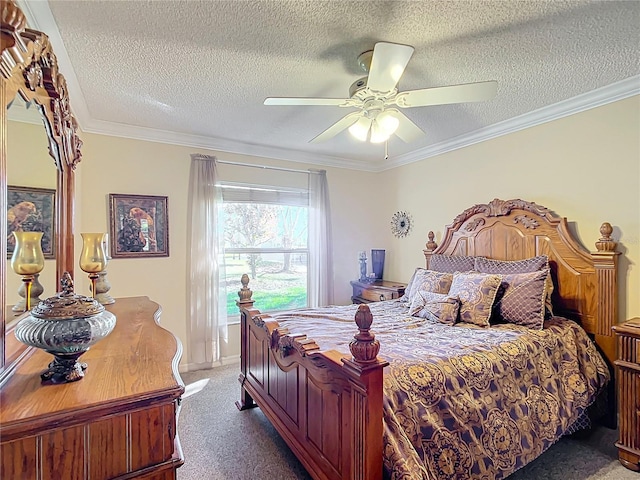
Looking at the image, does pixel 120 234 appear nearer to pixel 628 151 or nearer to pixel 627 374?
pixel 627 374

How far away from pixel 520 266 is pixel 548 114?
1.39m

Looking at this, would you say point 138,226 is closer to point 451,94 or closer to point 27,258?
point 27,258

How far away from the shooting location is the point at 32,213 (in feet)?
4.61

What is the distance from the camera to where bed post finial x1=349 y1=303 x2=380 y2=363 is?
1.34m

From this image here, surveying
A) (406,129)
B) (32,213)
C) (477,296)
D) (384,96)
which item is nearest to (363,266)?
(477,296)

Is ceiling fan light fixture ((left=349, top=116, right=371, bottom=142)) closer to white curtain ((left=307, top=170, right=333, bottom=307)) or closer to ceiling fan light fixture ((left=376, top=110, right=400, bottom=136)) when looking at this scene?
ceiling fan light fixture ((left=376, top=110, right=400, bottom=136))

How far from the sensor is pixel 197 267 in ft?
11.8

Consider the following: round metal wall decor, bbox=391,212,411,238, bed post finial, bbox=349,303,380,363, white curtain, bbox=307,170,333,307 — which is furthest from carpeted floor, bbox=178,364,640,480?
round metal wall decor, bbox=391,212,411,238

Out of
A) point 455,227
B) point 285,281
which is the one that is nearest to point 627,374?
point 455,227

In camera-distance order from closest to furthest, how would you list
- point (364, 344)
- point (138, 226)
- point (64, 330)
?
point (64, 330), point (364, 344), point (138, 226)

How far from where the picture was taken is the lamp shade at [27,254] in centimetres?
119

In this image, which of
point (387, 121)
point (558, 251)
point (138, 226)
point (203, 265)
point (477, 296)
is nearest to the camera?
point (387, 121)

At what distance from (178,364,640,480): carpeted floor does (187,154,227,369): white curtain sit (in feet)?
2.89

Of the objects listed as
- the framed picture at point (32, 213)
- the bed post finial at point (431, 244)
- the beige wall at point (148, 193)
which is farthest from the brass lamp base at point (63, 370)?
the bed post finial at point (431, 244)
